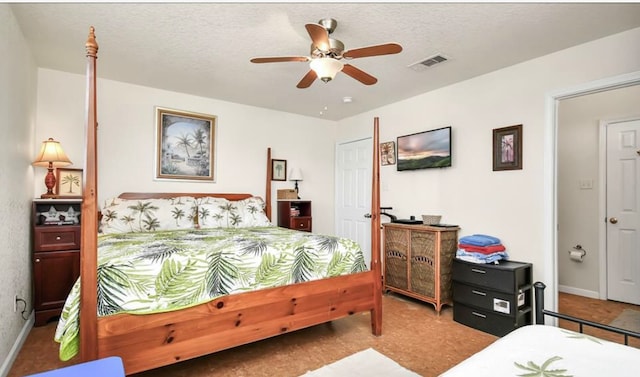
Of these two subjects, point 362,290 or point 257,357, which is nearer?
point 257,357

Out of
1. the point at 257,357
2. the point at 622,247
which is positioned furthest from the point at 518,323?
the point at 257,357

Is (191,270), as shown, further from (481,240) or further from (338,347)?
(481,240)

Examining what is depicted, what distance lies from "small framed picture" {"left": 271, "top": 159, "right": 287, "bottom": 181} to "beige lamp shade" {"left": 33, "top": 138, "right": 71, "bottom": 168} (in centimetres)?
236

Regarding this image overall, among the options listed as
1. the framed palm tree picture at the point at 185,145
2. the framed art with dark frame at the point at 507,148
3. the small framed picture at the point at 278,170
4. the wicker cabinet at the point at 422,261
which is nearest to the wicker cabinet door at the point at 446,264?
the wicker cabinet at the point at 422,261

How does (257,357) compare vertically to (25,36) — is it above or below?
below

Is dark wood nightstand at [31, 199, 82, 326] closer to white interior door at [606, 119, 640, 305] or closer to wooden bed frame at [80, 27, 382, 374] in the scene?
wooden bed frame at [80, 27, 382, 374]

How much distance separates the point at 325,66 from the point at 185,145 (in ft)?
8.04

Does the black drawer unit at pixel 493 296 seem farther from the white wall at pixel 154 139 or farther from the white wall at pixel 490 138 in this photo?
the white wall at pixel 154 139

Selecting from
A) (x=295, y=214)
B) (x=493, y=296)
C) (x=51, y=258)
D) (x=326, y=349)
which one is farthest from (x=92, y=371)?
(x=295, y=214)

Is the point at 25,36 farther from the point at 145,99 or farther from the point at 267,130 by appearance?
the point at 267,130

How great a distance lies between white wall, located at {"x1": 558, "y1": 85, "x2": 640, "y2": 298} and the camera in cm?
364

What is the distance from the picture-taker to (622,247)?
351cm

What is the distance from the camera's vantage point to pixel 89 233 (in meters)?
1.63

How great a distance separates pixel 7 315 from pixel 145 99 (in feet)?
8.16
